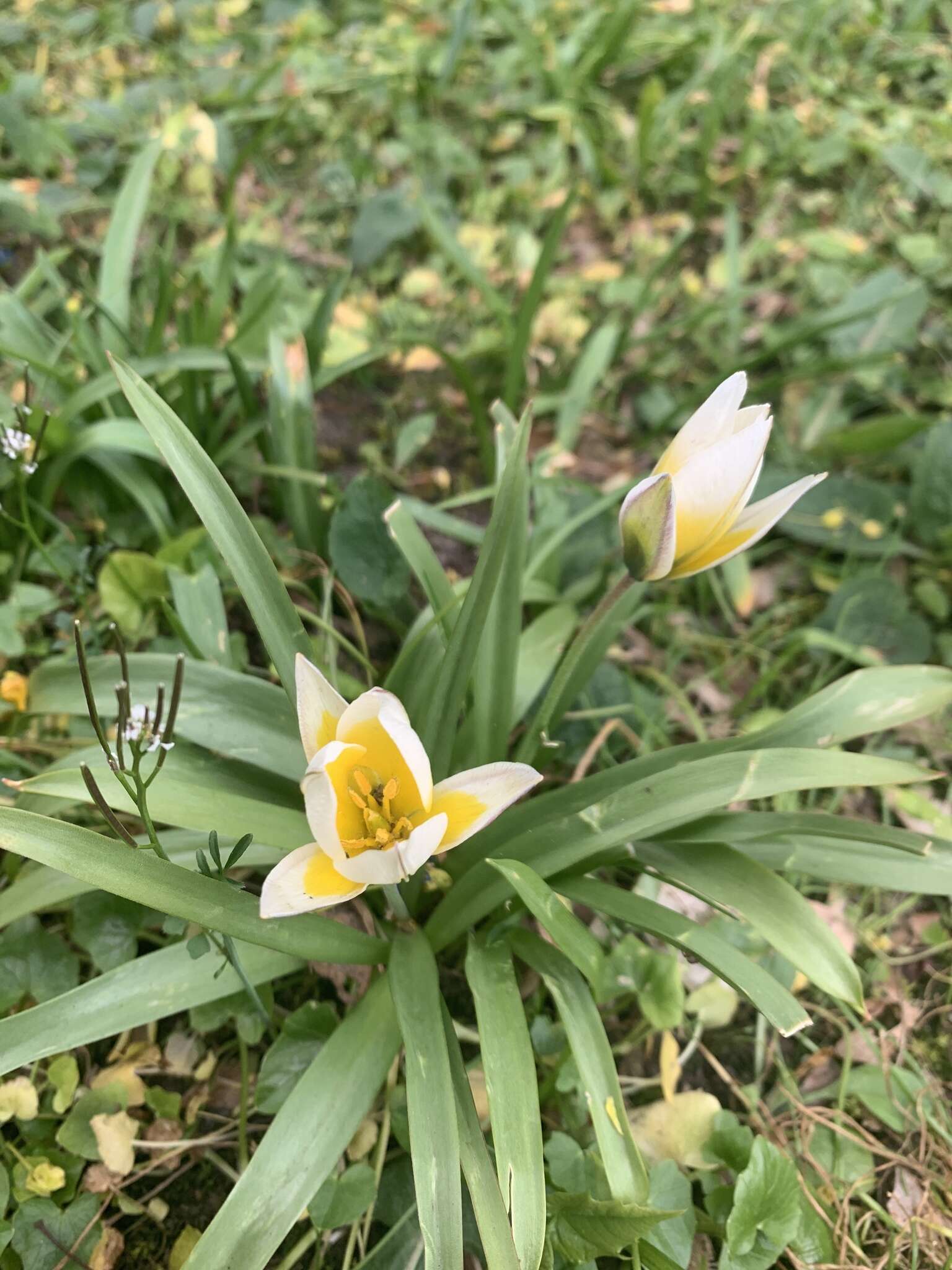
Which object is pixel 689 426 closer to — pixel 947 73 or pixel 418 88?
pixel 418 88

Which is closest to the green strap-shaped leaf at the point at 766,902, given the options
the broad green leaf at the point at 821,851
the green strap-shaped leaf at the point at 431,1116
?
the broad green leaf at the point at 821,851

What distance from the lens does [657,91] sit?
243 centimetres

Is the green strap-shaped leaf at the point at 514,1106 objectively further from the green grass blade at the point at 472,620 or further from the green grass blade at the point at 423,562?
the green grass blade at the point at 423,562

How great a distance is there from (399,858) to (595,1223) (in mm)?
582

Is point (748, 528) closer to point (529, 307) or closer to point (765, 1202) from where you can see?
point (765, 1202)

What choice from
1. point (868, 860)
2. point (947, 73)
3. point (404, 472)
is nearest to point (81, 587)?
point (404, 472)

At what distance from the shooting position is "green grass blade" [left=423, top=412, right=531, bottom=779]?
3.40ft

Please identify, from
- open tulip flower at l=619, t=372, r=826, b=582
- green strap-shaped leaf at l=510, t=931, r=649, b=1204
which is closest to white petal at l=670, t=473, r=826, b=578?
open tulip flower at l=619, t=372, r=826, b=582

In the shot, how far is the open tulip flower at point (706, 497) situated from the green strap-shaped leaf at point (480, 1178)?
675 mm

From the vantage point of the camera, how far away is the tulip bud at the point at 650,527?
92 centimetres

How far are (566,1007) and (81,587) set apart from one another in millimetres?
1130

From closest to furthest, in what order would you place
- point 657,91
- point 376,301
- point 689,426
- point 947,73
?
point 689,426 < point 376,301 < point 657,91 < point 947,73

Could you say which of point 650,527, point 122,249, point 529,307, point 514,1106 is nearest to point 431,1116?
point 514,1106

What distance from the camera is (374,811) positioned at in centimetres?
93
